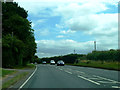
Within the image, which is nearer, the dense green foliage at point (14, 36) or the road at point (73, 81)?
the road at point (73, 81)

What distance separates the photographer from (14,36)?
126 feet

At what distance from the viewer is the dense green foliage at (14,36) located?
32812 millimetres

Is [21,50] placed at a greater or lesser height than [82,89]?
greater

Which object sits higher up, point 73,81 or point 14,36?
point 14,36

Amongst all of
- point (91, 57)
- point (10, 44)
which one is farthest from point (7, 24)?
point (91, 57)

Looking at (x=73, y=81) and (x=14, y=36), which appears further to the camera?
(x=14, y=36)

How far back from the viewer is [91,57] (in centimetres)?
7906

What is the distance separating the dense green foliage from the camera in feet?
108

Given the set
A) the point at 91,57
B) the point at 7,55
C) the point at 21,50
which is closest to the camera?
the point at 7,55

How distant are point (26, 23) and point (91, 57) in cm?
4221

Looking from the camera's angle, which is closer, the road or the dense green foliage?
the road

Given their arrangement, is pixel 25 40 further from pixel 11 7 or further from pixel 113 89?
pixel 113 89

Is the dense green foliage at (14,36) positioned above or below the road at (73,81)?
above

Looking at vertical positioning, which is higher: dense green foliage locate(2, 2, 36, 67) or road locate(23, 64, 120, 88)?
dense green foliage locate(2, 2, 36, 67)
